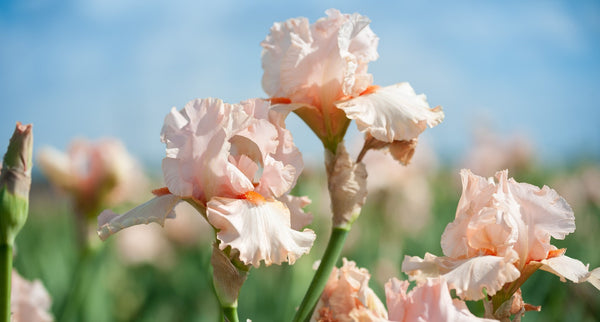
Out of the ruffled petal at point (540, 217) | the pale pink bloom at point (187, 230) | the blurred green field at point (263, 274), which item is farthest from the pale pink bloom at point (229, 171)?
the pale pink bloom at point (187, 230)

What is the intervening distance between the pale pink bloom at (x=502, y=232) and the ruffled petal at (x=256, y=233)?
0.59 feet

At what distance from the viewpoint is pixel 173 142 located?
2.61 ft

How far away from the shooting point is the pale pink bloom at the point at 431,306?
2.30ft

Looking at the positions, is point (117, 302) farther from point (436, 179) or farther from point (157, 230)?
point (436, 179)

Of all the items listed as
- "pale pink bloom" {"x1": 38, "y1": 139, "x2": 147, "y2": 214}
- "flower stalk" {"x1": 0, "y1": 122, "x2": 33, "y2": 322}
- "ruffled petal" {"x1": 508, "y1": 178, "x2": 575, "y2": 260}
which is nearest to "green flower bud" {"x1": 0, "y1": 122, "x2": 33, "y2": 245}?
"flower stalk" {"x1": 0, "y1": 122, "x2": 33, "y2": 322}

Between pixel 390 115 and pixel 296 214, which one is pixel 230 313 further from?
pixel 390 115

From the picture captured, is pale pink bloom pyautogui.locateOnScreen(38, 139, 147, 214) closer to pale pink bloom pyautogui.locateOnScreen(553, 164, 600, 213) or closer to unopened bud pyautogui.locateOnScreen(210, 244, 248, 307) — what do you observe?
unopened bud pyautogui.locateOnScreen(210, 244, 248, 307)

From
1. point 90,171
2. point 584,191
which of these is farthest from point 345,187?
point 584,191

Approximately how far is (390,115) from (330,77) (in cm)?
13

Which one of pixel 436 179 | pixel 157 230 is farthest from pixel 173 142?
pixel 436 179

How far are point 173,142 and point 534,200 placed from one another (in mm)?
539

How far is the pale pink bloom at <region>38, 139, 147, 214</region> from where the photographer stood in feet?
7.25

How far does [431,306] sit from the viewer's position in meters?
0.71

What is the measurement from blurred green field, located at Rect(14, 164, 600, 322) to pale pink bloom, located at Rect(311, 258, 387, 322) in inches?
31.2
